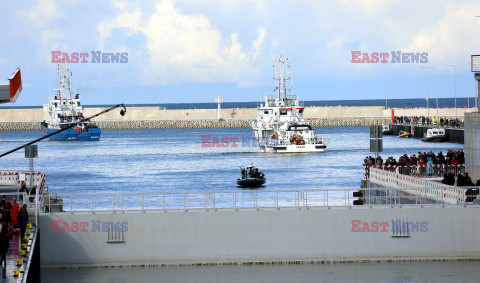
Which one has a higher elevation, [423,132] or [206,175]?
[423,132]

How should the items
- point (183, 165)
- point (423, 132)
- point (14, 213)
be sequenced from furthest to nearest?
point (423, 132) → point (183, 165) → point (14, 213)

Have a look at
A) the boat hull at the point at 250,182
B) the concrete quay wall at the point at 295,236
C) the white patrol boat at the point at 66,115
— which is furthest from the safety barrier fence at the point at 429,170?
the white patrol boat at the point at 66,115

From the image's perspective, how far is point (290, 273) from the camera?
3134cm

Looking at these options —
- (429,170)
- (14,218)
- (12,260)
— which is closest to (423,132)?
(429,170)

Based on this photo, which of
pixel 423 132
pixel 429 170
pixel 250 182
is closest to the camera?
pixel 429 170

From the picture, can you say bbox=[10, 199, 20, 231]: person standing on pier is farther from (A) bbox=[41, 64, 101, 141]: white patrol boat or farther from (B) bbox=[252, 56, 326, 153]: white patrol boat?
(A) bbox=[41, 64, 101, 141]: white patrol boat

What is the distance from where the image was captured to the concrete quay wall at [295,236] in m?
31.5

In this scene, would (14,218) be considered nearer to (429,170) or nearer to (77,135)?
(429,170)

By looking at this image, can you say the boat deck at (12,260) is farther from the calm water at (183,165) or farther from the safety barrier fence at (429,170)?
the calm water at (183,165)

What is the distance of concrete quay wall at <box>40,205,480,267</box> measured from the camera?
31453 millimetres

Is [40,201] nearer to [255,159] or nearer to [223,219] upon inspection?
[223,219]

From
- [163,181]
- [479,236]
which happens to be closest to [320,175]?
[163,181]

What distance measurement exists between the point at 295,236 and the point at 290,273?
1.41m

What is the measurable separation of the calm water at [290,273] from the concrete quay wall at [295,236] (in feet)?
1.02
